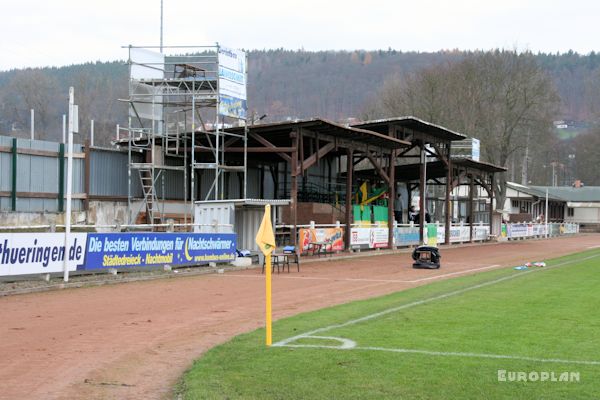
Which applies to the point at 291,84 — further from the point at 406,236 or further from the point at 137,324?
the point at 137,324

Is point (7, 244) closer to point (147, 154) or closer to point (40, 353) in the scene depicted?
point (40, 353)

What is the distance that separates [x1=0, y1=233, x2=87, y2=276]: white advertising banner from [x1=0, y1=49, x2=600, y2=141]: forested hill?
3906cm

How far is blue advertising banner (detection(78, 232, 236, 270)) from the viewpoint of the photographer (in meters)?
19.9

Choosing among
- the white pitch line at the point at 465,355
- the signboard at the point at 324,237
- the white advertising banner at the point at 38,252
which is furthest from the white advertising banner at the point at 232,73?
the white pitch line at the point at 465,355

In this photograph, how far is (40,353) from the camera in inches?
384

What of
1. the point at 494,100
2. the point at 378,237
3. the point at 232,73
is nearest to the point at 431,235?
the point at 378,237

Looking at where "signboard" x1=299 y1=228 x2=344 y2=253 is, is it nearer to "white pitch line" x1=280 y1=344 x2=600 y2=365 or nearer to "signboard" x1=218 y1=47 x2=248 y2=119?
"signboard" x1=218 y1=47 x2=248 y2=119

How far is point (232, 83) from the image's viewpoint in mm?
31781

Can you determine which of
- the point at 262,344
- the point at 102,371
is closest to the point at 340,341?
the point at 262,344

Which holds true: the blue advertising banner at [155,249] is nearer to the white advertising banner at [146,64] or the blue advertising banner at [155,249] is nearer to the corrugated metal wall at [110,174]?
the corrugated metal wall at [110,174]

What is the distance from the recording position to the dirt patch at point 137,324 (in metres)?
8.07

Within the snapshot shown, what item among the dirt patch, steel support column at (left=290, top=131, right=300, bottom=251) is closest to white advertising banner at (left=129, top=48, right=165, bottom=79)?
steel support column at (left=290, top=131, right=300, bottom=251)

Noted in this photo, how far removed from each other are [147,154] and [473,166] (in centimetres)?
2960

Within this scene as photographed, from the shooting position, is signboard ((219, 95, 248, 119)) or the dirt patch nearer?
the dirt patch
